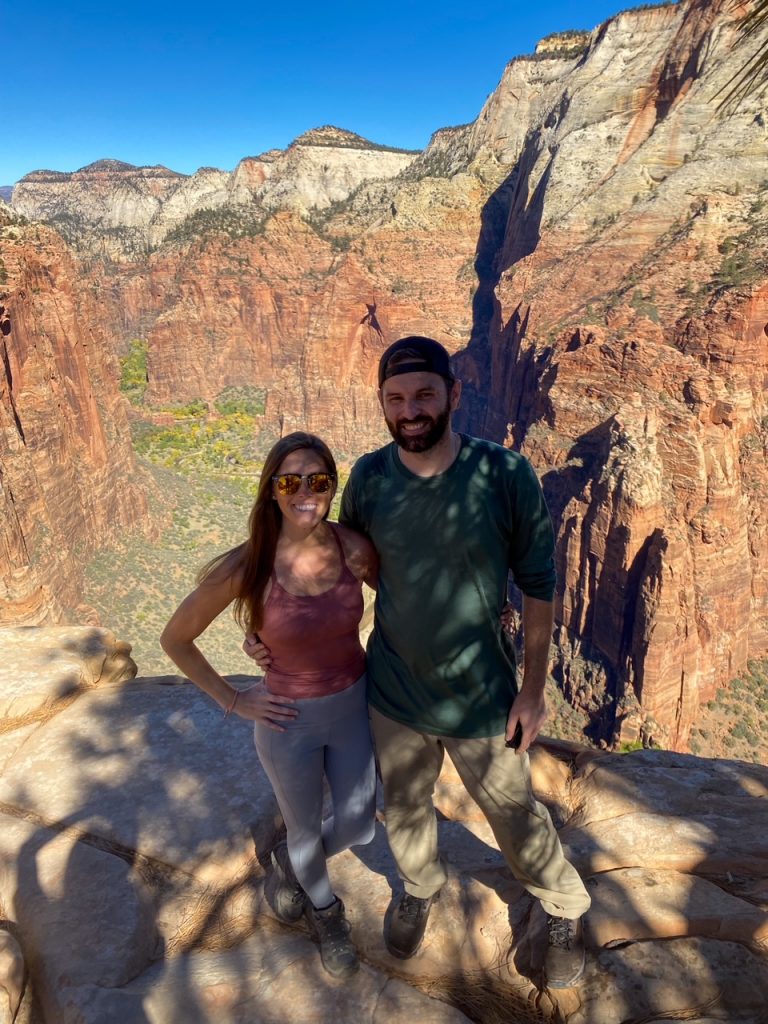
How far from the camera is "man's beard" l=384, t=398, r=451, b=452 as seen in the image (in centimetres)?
254

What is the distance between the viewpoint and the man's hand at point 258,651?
2.72m

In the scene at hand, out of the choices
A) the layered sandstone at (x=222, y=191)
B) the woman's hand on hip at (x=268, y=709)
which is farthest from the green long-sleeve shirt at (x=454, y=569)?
the layered sandstone at (x=222, y=191)

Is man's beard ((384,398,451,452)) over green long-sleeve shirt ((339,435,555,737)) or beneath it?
over

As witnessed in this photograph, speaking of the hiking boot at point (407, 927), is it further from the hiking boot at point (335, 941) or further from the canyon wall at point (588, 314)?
the canyon wall at point (588, 314)

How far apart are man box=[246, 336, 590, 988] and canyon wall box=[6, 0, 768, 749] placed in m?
1.96

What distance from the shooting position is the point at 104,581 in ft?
99.5

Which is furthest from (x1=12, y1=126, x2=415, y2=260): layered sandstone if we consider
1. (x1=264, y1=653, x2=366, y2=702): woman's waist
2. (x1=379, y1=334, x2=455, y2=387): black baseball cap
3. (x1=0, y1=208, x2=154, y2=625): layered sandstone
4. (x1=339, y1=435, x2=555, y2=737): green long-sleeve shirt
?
(x1=264, y1=653, x2=366, y2=702): woman's waist

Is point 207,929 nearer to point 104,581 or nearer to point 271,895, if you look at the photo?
point 271,895

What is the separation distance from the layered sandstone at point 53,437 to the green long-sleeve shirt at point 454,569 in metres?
21.3

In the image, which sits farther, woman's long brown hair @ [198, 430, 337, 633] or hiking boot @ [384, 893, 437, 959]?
hiking boot @ [384, 893, 437, 959]

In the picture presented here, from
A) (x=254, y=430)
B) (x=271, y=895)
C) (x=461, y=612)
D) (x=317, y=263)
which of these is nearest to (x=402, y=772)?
(x=461, y=612)

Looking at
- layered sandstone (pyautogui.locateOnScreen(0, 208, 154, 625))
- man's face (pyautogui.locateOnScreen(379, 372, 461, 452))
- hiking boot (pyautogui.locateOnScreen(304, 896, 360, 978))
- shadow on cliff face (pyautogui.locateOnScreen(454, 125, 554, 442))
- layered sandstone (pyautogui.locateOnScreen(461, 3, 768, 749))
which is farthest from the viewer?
shadow on cliff face (pyautogui.locateOnScreen(454, 125, 554, 442))

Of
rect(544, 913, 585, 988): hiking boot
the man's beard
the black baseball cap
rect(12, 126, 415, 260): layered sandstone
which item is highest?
rect(12, 126, 415, 260): layered sandstone

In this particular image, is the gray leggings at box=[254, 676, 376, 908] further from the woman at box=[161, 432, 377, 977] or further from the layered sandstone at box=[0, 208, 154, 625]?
the layered sandstone at box=[0, 208, 154, 625]
